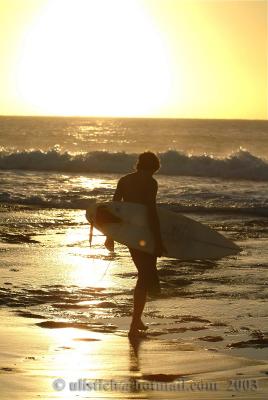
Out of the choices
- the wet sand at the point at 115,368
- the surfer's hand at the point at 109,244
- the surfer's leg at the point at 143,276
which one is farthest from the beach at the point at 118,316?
the surfer's hand at the point at 109,244

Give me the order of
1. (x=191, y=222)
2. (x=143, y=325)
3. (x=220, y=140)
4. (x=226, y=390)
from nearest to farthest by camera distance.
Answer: (x=226, y=390) → (x=143, y=325) → (x=191, y=222) → (x=220, y=140)

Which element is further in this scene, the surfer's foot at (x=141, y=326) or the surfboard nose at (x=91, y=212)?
the surfboard nose at (x=91, y=212)

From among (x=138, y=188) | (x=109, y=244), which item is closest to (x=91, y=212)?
(x=109, y=244)

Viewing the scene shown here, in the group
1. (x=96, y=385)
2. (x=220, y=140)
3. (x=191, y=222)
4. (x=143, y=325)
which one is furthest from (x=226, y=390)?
(x=220, y=140)

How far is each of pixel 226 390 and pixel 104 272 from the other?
556 centimetres

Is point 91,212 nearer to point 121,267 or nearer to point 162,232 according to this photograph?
point 162,232

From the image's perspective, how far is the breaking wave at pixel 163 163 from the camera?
37.5 m

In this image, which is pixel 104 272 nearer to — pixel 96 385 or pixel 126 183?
pixel 126 183

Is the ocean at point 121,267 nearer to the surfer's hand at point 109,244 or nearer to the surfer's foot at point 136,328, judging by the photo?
the surfer's foot at point 136,328

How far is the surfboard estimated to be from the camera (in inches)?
338

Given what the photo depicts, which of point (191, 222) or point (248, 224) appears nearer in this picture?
point (191, 222)

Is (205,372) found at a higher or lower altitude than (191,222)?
lower

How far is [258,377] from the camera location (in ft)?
21.6

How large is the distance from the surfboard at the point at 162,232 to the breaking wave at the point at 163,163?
26.2m
